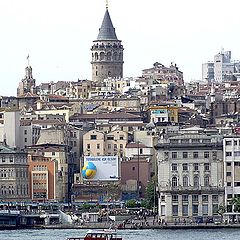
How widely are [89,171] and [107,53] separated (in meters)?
48.6

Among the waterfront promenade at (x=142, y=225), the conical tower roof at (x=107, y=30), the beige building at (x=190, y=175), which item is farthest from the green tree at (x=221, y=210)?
the conical tower roof at (x=107, y=30)

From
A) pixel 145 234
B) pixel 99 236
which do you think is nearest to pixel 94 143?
pixel 145 234

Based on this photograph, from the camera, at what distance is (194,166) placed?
9831 cm

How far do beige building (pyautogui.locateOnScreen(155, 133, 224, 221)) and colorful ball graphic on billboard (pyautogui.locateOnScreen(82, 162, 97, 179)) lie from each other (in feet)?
50.3

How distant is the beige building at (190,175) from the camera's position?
9756 centimetres

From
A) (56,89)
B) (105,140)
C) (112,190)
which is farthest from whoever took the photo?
(56,89)

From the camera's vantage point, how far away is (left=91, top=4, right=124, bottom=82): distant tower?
529ft

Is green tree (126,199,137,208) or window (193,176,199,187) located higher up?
window (193,176,199,187)

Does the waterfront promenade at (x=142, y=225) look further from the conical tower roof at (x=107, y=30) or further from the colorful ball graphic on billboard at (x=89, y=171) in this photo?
the conical tower roof at (x=107, y=30)

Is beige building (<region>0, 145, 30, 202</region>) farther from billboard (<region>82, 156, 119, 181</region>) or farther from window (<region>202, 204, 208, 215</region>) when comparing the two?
window (<region>202, 204, 208, 215</region>)

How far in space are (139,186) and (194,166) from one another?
623 inches

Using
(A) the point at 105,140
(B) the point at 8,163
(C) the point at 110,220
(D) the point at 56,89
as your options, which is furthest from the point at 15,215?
(D) the point at 56,89

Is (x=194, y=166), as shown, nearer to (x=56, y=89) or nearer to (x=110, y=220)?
(x=110, y=220)

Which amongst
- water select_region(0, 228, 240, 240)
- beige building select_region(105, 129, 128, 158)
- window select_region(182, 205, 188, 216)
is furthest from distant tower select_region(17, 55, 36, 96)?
water select_region(0, 228, 240, 240)
